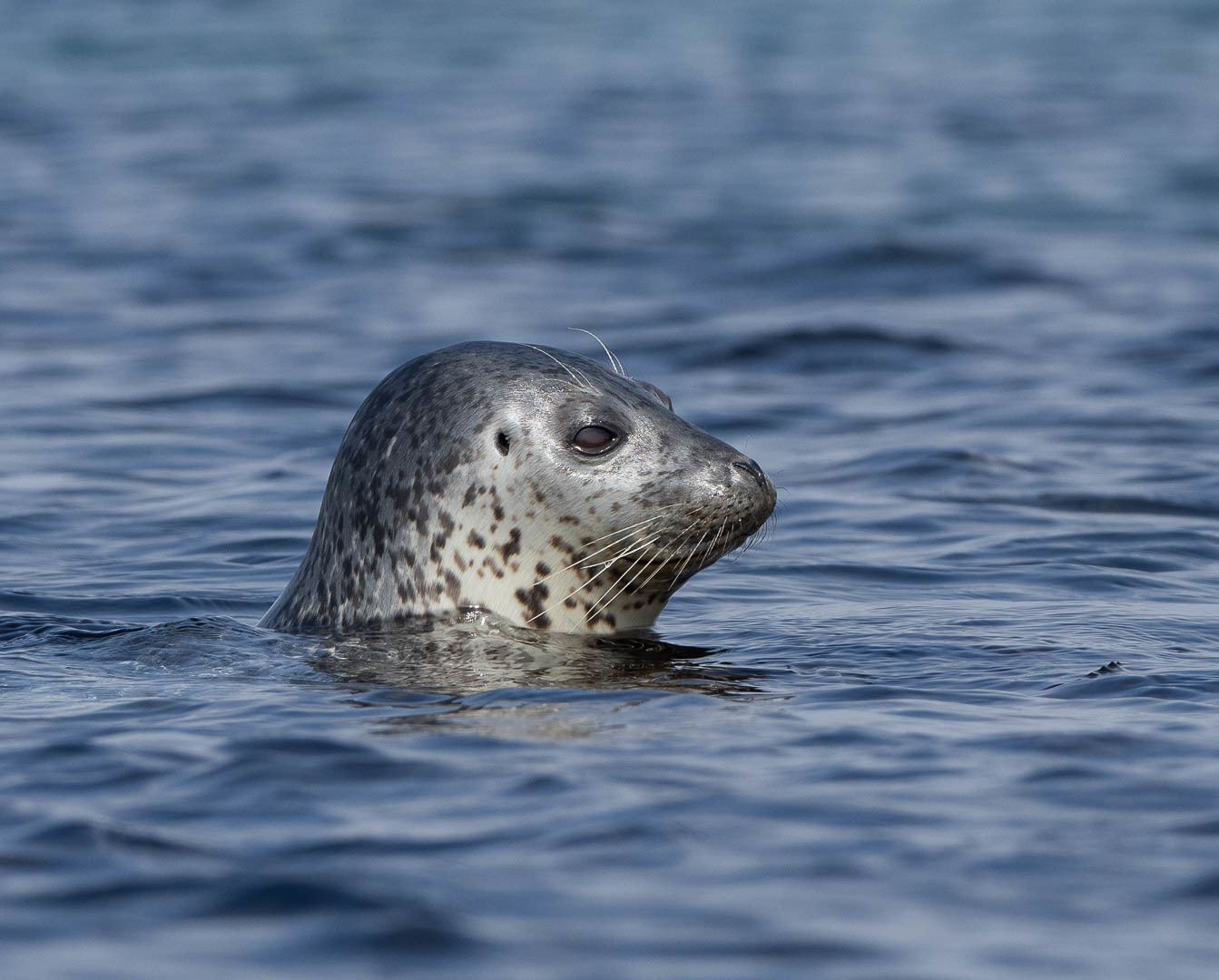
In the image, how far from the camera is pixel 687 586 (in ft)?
32.6

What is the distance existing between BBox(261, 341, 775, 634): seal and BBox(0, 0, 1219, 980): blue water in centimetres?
31

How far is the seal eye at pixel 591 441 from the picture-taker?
26.3 feet

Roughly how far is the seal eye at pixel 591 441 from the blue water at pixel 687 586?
77 centimetres

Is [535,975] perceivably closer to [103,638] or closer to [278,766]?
[278,766]

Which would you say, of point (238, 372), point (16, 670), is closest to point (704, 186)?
point (238, 372)

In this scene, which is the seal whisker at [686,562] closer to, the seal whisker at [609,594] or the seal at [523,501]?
the seal at [523,501]

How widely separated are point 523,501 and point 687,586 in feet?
6.87

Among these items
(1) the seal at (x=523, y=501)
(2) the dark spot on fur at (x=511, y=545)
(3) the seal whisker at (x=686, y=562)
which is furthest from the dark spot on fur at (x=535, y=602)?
(3) the seal whisker at (x=686, y=562)

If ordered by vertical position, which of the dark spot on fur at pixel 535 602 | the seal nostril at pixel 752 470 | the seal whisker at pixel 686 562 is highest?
the seal nostril at pixel 752 470

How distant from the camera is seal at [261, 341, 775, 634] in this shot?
7.92m

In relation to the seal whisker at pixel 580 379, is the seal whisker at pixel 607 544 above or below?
below

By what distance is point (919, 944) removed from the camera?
4734 millimetres

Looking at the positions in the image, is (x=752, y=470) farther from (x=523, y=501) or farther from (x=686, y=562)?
(x=523, y=501)

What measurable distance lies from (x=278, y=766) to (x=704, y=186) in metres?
19.1
